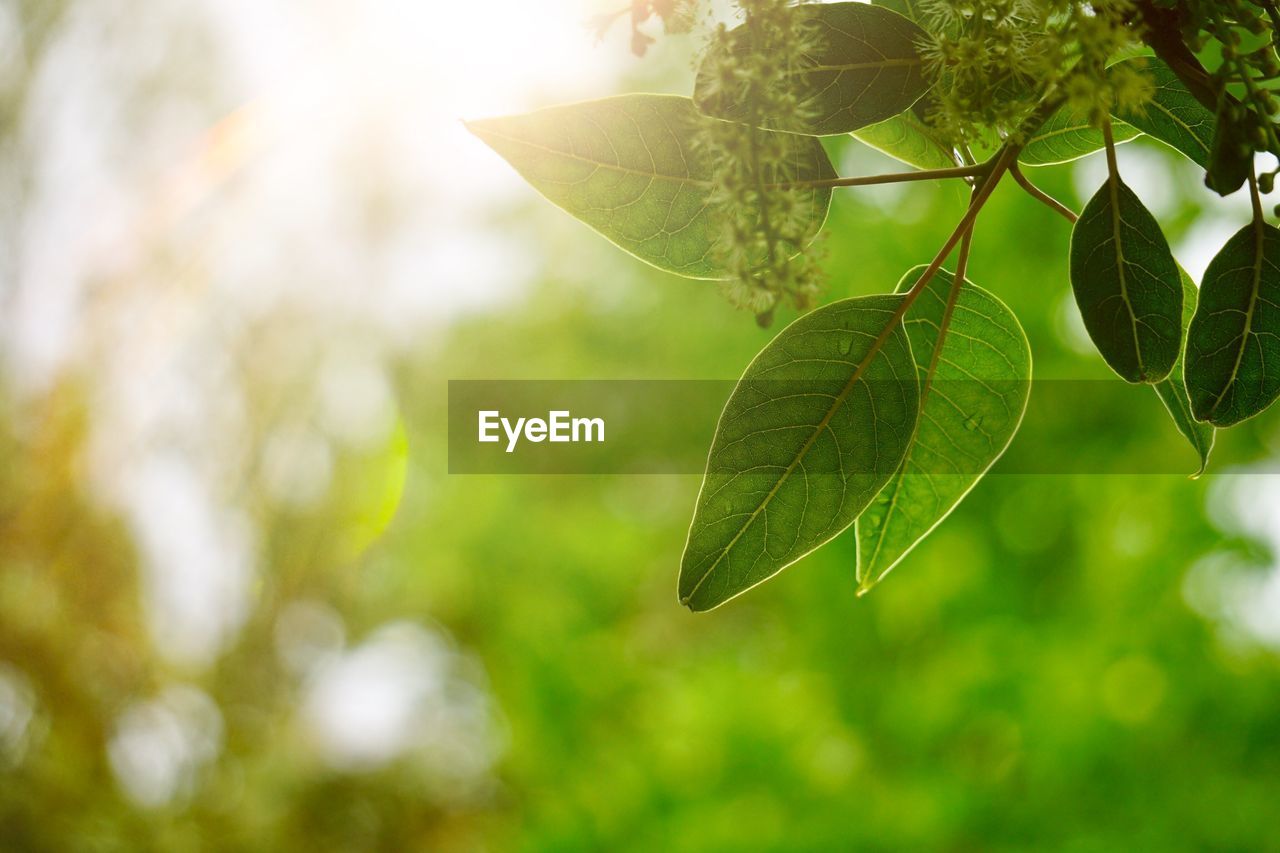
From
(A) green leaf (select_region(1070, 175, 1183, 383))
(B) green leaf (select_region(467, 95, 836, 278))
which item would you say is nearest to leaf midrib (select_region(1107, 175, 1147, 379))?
(A) green leaf (select_region(1070, 175, 1183, 383))

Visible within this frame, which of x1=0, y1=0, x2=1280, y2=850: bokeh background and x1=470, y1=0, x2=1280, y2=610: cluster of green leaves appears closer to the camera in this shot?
x1=470, y1=0, x2=1280, y2=610: cluster of green leaves

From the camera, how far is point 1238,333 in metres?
0.33

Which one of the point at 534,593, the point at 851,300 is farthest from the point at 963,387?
the point at 534,593

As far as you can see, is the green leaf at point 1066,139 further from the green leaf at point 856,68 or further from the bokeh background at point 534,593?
the bokeh background at point 534,593

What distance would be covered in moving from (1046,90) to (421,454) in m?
6.10

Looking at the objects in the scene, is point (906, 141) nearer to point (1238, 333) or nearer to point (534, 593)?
point (1238, 333)

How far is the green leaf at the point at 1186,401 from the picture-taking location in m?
0.37

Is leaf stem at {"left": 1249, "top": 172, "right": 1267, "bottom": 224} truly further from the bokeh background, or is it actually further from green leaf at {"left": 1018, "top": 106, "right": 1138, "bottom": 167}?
the bokeh background

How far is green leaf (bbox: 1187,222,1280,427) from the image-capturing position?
1.05 ft

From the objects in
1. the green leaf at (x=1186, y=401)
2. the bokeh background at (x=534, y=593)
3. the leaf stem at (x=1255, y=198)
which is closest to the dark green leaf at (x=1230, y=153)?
the leaf stem at (x=1255, y=198)

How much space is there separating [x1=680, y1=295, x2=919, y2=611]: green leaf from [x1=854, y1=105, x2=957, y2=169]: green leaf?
6 cm

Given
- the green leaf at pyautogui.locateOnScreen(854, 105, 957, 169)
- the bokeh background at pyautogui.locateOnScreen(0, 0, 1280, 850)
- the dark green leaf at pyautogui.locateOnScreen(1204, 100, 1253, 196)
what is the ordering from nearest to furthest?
the dark green leaf at pyautogui.locateOnScreen(1204, 100, 1253, 196)
the green leaf at pyautogui.locateOnScreen(854, 105, 957, 169)
the bokeh background at pyautogui.locateOnScreen(0, 0, 1280, 850)

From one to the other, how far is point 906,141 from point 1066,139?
6cm

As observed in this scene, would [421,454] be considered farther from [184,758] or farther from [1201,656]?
[1201,656]
